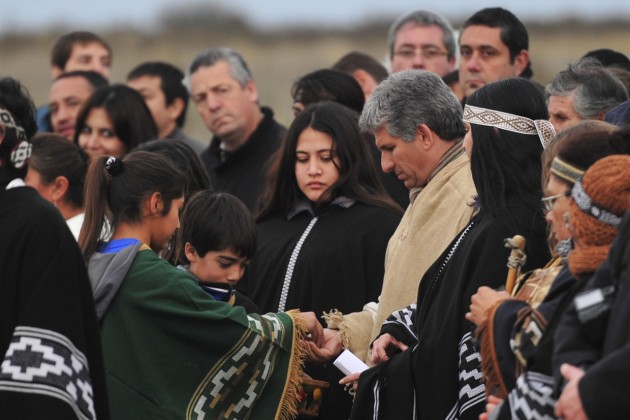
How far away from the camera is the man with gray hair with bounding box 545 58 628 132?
262 inches

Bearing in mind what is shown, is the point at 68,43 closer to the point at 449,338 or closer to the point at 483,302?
the point at 449,338

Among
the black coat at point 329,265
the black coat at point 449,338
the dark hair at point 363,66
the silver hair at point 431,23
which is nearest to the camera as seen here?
the black coat at point 449,338

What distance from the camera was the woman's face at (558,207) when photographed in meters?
4.83

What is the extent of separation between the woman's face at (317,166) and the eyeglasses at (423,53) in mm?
2533

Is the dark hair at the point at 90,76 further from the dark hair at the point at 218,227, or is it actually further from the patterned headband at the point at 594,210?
the patterned headband at the point at 594,210

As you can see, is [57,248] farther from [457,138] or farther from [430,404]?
[457,138]

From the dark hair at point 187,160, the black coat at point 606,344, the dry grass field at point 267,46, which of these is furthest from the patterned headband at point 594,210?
the dry grass field at point 267,46

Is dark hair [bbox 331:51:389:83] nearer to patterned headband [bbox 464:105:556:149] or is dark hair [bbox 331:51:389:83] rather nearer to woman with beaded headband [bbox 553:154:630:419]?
patterned headband [bbox 464:105:556:149]

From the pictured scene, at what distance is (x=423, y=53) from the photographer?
9.80m

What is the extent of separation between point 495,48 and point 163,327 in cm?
335

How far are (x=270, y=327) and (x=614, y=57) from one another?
8.57 ft

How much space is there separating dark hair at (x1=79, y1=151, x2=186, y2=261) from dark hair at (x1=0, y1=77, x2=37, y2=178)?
841 millimetres

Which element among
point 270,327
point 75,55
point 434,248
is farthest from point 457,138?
point 75,55

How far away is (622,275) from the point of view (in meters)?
4.35
